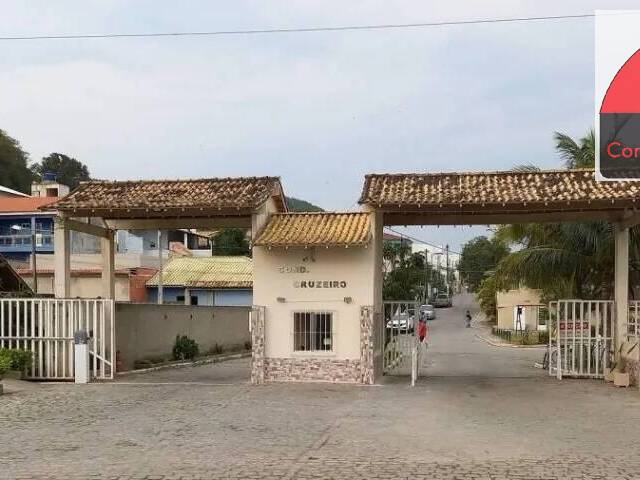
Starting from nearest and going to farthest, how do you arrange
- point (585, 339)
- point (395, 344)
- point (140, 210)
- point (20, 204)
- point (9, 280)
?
point (140, 210)
point (585, 339)
point (395, 344)
point (9, 280)
point (20, 204)

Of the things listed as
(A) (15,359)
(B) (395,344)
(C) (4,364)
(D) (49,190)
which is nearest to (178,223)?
(A) (15,359)

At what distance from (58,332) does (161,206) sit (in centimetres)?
402

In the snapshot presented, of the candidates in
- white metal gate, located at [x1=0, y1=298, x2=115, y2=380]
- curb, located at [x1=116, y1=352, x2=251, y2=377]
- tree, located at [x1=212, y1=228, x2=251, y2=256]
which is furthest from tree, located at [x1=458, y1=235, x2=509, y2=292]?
white metal gate, located at [x1=0, y1=298, x2=115, y2=380]

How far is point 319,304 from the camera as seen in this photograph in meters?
16.8

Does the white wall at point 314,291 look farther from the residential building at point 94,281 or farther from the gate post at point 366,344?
the residential building at point 94,281

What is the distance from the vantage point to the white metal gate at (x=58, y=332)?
17578mm

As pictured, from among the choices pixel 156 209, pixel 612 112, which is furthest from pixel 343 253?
pixel 612 112

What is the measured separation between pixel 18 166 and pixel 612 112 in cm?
6624

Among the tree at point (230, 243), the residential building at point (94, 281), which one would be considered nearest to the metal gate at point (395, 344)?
the residential building at point (94, 281)

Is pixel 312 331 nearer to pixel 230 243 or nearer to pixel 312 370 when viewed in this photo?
pixel 312 370

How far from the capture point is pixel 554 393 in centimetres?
1549

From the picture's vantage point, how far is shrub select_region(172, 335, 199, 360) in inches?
1037

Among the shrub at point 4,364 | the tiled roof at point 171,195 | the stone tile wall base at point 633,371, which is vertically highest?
the tiled roof at point 171,195

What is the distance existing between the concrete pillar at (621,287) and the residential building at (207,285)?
22.9m
